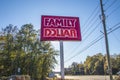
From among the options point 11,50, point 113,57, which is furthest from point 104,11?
point 113,57

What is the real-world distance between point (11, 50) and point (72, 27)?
4858 cm

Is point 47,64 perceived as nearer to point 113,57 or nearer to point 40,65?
point 40,65

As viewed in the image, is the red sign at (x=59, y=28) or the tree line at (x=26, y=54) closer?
the red sign at (x=59, y=28)

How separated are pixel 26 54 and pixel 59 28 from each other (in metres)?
45.1

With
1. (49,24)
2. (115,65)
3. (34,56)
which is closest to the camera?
(49,24)

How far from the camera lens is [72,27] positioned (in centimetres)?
1045

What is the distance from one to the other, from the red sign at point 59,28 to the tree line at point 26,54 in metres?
43.7

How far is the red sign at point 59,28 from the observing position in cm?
1023

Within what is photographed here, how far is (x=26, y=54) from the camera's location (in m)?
Result: 54.1

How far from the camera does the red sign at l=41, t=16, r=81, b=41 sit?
10.2m

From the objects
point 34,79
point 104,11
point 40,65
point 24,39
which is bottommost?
point 34,79

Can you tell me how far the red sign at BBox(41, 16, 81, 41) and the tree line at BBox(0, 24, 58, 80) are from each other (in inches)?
1722

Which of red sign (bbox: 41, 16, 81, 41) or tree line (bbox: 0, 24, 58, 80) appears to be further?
tree line (bbox: 0, 24, 58, 80)

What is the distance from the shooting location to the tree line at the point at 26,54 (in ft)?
176
